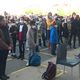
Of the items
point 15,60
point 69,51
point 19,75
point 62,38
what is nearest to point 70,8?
point 62,38

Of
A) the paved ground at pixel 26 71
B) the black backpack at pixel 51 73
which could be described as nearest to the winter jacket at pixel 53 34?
the paved ground at pixel 26 71

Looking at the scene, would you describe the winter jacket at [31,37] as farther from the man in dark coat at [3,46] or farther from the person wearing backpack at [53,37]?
the person wearing backpack at [53,37]

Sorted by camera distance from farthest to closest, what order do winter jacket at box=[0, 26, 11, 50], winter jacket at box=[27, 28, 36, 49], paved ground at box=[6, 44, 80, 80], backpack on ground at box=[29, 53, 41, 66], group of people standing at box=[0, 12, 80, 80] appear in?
backpack on ground at box=[29, 53, 41, 66]
winter jacket at box=[27, 28, 36, 49]
paved ground at box=[6, 44, 80, 80]
group of people standing at box=[0, 12, 80, 80]
winter jacket at box=[0, 26, 11, 50]

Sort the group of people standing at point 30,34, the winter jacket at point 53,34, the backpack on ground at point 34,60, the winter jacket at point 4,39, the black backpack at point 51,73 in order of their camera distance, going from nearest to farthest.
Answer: the winter jacket at point 4,39, the group of people standing at point 30,34, the black backpack at point 51,73, the backpack on ground at point 34,60, the winter jacket at point 53,34

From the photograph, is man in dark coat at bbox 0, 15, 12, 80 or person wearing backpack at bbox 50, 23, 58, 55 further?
person wearing backpack at bbox 50, 23, 58, 55

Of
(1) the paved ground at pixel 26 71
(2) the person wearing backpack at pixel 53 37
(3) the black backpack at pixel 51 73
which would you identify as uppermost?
(2) the person wearing backpack at pixel 53 37

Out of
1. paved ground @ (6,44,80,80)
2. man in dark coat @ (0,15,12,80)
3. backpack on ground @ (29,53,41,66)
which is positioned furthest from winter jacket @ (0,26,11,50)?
backpack on ground @ (29,53,41,66)

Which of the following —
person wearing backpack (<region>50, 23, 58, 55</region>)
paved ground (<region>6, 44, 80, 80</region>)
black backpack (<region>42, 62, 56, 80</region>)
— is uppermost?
person wearing backpack (<region>50, 23, 58, 55</region>)

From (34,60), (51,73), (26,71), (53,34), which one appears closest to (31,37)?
(34,60)

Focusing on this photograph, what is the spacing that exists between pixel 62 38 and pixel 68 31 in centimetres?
117

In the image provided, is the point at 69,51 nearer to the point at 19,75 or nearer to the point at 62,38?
the point at 62,38

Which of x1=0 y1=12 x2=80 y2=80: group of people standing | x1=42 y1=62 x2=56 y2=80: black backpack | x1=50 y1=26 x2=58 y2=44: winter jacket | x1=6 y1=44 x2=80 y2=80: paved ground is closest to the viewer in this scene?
x1=0 y1=12 x2=80 y2=80: group of people standing

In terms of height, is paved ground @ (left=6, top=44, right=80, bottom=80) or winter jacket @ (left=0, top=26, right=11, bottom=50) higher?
winter jacket @ (left=0, top=26, right=11, bottom=50)

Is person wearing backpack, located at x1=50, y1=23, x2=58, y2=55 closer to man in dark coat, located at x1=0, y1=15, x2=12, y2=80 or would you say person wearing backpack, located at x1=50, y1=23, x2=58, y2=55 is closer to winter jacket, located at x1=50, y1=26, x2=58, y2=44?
winter jacket, located at x1=50, y1=26, x2=58, y2=44
